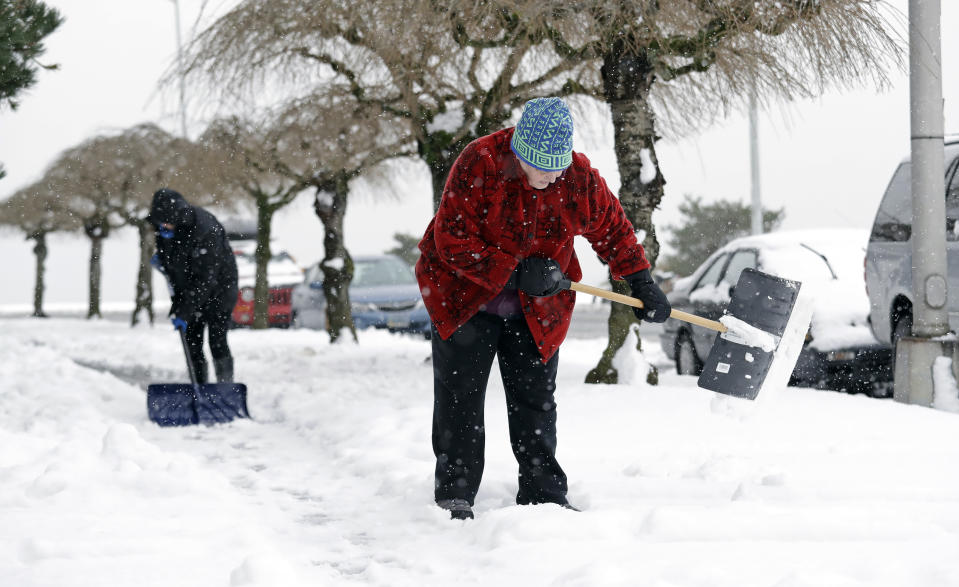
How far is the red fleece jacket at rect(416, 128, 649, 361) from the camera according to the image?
319 centimetres

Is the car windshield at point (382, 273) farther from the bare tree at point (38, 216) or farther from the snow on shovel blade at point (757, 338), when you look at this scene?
the bare tree at point (38, 216)

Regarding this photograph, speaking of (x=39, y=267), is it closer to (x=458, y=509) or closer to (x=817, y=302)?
(x=817, y=302)

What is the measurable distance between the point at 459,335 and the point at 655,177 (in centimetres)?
347

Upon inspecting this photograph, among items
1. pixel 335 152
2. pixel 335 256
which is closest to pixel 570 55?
pixel 335 152

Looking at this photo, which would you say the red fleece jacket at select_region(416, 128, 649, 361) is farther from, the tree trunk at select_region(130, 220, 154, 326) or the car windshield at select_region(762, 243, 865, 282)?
the tree trunk at select_region(130, 220, 154, 326)

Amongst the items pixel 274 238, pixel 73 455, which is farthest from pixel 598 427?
pixel 274 238

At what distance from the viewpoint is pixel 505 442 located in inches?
192

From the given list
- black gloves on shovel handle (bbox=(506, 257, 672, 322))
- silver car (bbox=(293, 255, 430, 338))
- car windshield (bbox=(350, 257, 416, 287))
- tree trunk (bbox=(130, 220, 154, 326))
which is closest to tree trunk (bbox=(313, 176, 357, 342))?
silver car (bbox=(293, 255, 430, 338))

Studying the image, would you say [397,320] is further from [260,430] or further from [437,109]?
[260,430]

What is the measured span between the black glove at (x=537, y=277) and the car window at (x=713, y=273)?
5.34 metres

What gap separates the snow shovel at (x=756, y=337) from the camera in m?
3.86

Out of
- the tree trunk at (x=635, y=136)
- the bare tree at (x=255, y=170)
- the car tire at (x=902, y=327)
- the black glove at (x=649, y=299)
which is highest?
the bare tree at (x=255, y=170)

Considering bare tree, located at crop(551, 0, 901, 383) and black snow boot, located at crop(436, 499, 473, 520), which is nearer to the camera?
black snow boot, located at crop(436, 499, 473, 520)

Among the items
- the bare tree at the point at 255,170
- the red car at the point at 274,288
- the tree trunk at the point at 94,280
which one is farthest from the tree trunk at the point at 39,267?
the bare tree at the point at 255,170
